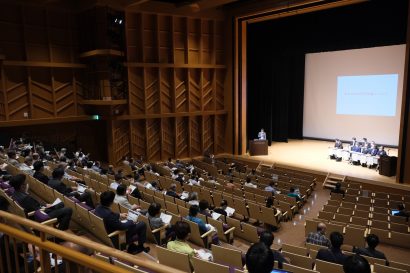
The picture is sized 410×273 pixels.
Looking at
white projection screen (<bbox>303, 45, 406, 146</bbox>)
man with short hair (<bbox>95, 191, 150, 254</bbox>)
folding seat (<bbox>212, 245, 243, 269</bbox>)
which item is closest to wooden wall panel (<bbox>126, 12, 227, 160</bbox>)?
white projection screen (<bbox>303, 45, 406, 146</bbox>)

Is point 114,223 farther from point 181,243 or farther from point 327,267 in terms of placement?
point 327,267

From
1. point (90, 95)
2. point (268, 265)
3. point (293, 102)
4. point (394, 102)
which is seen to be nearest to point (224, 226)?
point (268, 265)

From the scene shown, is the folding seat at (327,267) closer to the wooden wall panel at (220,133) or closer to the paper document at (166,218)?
the paper document at (166,218)

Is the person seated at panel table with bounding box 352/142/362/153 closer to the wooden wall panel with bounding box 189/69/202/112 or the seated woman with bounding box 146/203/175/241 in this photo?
the wooden wall panel with bounding box 189/69/202/112

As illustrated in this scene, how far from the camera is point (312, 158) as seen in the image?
15.5 meters

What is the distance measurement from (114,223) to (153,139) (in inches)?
414

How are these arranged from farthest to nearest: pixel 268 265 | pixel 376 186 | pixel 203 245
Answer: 1. pixel 376 186
2. pixel 203 245
3. pixel 268 265

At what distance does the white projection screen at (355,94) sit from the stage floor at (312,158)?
1.03m

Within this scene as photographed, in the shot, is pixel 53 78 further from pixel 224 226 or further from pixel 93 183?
pixel 224 226

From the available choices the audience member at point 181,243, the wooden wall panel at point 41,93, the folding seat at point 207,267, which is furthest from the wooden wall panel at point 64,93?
the folding seat at point 207,267

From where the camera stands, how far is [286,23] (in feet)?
51.4

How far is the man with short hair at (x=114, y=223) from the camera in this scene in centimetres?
509

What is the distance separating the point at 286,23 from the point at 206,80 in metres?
4.59

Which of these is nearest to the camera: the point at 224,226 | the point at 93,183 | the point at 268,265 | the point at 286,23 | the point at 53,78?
the point at 268,265
